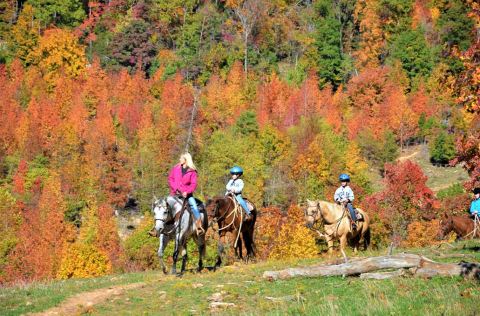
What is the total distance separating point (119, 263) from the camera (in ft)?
248

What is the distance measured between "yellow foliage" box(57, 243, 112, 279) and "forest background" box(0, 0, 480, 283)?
0.16 metres

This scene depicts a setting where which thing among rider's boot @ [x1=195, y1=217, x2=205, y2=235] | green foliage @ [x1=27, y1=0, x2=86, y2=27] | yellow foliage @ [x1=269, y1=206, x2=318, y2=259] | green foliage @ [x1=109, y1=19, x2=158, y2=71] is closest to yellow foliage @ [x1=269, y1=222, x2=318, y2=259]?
yellow foliage @ [x1=269, y1=206, x2=318, y2=259]

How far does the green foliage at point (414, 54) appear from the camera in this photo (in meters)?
140

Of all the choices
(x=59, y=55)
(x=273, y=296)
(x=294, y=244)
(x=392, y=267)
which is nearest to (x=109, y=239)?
(x=294, y=244)

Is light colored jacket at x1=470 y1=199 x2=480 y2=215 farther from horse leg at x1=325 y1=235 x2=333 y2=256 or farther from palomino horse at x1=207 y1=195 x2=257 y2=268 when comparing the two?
palomino horse at x1=207 y1=195 x2=257 y2=268

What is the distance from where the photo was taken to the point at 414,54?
140750 mm

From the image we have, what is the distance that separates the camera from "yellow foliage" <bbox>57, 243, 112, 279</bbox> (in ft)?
222

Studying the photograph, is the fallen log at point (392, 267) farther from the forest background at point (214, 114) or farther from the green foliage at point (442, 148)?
the green foliage at point (442, 148)

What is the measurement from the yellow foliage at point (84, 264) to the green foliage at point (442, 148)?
53.5 meters

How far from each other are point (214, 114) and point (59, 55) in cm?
4654

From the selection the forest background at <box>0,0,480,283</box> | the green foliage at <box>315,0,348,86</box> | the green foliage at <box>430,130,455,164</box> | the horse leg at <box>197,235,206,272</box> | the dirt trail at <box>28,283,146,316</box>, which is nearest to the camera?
the dirt trail at <box>28,283,146,316</box>

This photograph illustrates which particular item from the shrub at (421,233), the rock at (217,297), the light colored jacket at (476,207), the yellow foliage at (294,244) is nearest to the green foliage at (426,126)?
the shrub at (421,233)

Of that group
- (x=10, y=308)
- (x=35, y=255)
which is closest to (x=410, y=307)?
(x=10, y=308)

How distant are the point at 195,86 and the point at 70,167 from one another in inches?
1867
